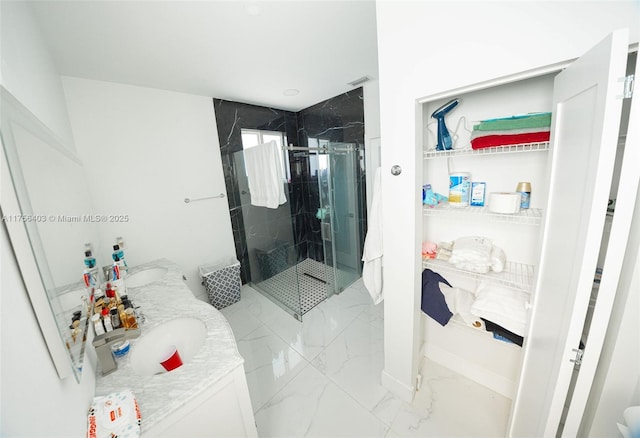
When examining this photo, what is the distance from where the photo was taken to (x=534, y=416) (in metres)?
0.96

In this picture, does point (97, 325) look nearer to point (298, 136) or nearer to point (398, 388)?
point (398, 388)

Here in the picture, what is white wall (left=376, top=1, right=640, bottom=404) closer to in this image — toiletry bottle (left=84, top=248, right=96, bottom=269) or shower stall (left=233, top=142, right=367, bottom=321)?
shower stall (left=233, top=142, right=367, bottom=321)

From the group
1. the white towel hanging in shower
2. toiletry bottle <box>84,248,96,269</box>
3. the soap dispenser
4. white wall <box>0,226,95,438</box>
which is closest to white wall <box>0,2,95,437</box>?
white wall <box>0,226,95,438</box>

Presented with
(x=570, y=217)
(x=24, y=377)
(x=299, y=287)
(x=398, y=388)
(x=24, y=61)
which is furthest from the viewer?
(x=299, y=287)

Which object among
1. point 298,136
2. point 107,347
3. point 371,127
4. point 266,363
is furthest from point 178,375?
point 298,136

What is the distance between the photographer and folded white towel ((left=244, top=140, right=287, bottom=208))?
2.47 m

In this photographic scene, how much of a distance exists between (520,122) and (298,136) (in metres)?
2.77

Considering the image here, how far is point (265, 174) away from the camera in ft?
8.42

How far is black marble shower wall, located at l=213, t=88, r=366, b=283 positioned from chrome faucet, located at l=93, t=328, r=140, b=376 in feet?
6.55

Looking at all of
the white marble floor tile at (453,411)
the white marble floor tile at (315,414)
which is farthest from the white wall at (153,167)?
the white marble floor tile at (453,411)

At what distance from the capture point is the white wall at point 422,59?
0.77m

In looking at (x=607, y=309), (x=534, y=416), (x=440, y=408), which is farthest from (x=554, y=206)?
(x=440, y=408)

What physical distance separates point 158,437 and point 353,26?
2.19 m

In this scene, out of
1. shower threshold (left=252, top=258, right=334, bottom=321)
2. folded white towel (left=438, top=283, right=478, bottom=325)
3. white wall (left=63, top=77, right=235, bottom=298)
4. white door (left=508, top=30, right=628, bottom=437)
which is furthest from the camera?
shower threshold (left=252, top=258, right=334, bottom=321)
